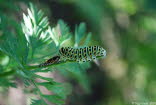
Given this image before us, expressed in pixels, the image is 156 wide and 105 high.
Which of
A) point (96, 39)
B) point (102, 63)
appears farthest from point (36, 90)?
point (102, 63)

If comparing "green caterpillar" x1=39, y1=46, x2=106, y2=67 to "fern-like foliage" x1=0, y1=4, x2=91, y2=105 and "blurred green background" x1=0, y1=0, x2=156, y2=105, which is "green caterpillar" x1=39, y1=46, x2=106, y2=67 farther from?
"blurred green background" x1=0, y1=0, x2=156, y2=105

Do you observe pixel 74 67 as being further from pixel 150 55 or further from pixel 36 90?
pixel 150 55

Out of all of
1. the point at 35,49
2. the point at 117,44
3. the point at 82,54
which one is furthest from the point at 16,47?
the point at 117,44

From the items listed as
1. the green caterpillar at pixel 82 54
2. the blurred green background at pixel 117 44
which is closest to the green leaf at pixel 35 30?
the green caterpillar at pixel 82 54

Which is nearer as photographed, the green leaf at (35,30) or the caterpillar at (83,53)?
the caterpillar at (83,53)

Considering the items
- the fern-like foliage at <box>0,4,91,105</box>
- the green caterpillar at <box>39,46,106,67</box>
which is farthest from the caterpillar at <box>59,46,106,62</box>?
the fern-like foliage at <box>0,4,91,105</box>

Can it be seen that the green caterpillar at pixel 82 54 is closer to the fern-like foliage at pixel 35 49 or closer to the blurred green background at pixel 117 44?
the fern-like foliage at pixel 35 49
